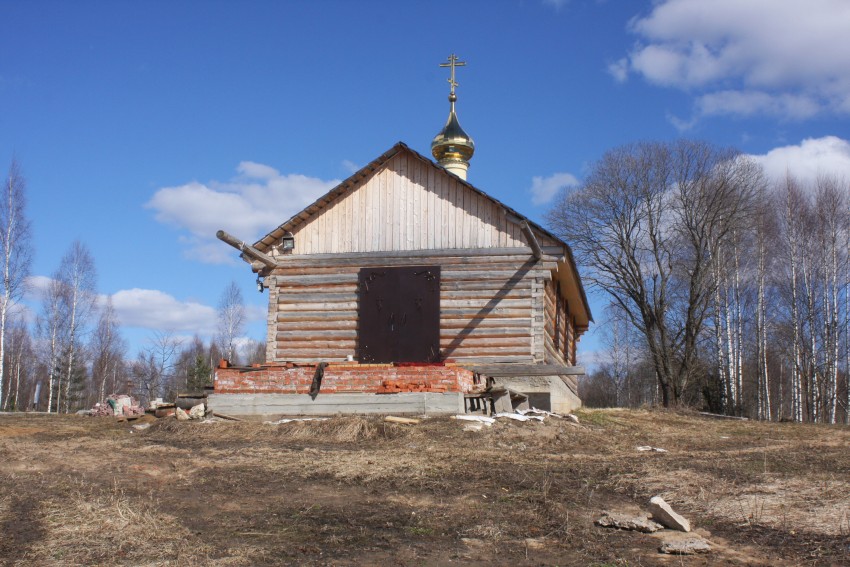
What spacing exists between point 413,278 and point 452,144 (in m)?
9.19

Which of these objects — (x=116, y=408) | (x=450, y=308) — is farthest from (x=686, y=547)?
(x=116, y=408)

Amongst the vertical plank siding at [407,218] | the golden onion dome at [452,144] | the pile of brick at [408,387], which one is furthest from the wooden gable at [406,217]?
the golden onion dome at [452,144]

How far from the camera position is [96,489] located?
8031mm

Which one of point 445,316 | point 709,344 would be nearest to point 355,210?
point 445,316

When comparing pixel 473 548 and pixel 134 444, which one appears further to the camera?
pixel 134 444

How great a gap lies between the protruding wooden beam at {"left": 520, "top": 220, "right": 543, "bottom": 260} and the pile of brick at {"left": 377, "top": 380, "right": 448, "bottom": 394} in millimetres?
4209

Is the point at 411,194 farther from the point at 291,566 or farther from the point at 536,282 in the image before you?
the point at 291,566

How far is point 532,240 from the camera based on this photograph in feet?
56.1

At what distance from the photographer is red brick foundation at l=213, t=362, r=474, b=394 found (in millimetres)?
14031

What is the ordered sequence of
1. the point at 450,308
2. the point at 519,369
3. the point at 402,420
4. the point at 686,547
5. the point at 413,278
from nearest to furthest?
the point at 686,547 → the point at 402,420 → the point at 519,369 → the point at 450,308 → the point at 413,278

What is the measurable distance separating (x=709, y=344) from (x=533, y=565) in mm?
32350

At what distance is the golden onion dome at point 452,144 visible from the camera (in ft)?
86.7

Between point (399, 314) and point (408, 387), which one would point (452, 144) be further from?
point (408, 387)

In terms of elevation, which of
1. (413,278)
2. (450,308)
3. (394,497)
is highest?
(413,278)
